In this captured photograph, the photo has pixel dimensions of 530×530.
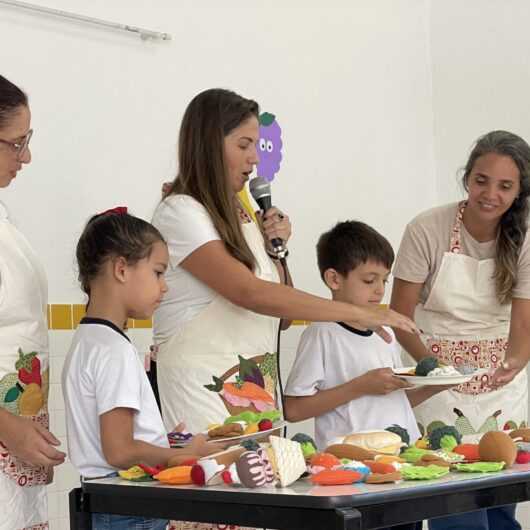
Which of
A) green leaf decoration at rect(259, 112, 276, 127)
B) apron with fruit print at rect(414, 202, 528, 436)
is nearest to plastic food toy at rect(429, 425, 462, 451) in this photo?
apron with fruit print at rect(414, 202, 528, 436)

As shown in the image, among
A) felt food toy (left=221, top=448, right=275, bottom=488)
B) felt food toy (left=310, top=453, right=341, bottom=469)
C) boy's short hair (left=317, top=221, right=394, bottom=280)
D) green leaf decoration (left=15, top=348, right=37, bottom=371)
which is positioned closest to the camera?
felt food toy (left=221, top=448, right=275, bottom=488)

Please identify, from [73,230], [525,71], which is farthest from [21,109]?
[525,71]

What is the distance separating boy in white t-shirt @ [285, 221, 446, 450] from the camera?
2.89 meters

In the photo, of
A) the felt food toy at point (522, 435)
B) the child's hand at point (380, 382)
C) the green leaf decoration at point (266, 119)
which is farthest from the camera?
the green leaf decoration at point (266, 119)

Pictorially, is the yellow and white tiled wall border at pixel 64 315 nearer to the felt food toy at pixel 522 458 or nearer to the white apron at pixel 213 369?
the white apron at pixel 213 369

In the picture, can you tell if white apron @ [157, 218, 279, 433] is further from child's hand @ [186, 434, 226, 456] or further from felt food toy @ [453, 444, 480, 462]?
felt food toy @ [453, 444, 480, 462]

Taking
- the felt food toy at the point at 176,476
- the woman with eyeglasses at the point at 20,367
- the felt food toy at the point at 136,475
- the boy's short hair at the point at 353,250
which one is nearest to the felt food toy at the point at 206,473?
the felt food toy at the point at 176,476

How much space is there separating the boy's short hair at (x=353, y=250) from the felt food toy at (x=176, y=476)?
1.23 meters

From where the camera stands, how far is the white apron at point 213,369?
259cm

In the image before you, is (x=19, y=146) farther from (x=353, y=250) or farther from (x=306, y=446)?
(x=353, y=250)

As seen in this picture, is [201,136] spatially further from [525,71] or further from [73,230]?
[525,71]

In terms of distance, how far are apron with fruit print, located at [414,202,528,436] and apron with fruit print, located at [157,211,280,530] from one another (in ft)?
3.16

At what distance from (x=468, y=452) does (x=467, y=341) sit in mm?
1338

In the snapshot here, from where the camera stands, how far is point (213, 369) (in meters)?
2.60
